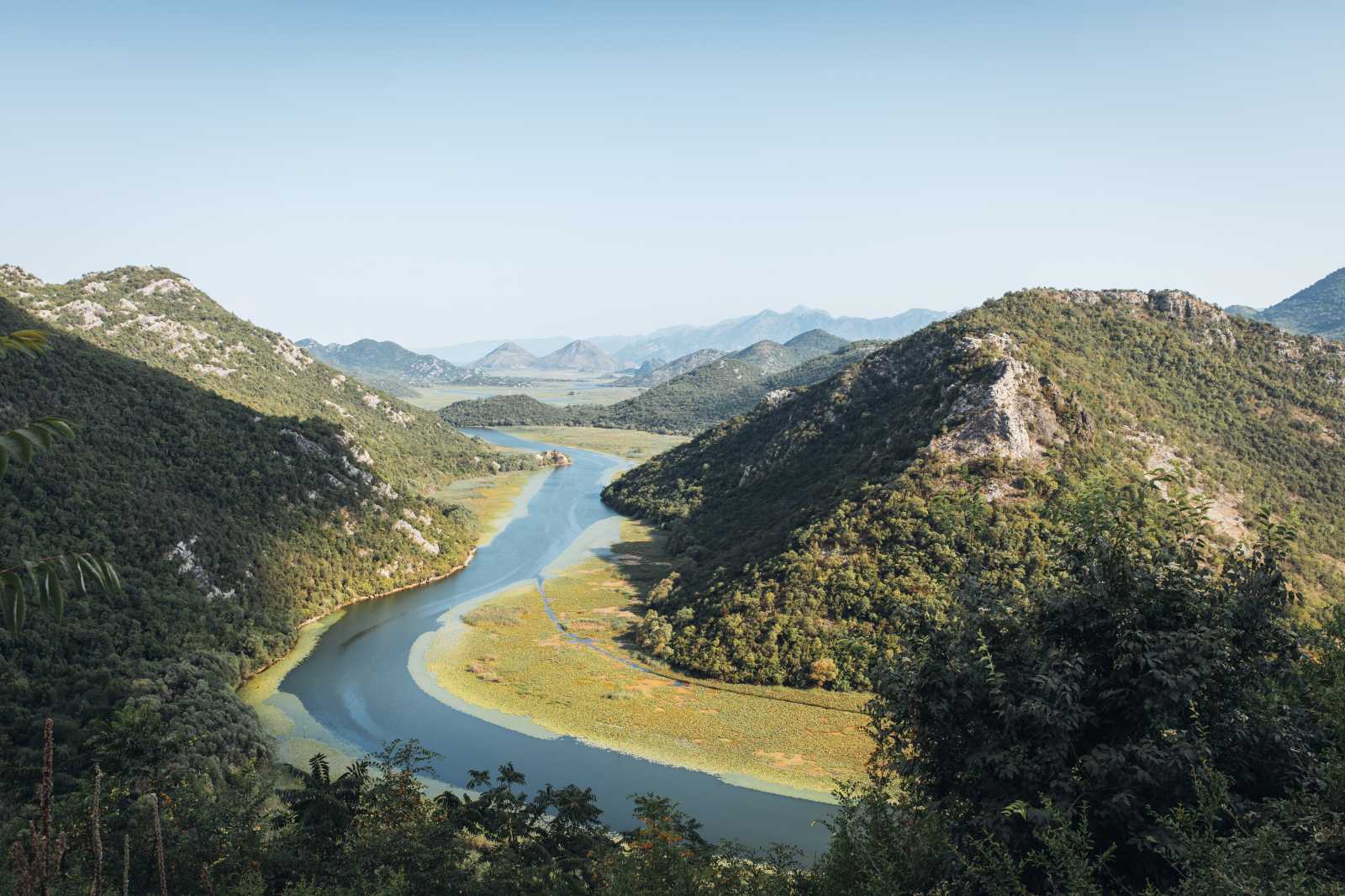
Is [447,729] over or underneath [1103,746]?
underneath

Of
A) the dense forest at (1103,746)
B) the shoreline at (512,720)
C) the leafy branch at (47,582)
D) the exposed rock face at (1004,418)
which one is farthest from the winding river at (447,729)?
the leafy branch at (47,582)

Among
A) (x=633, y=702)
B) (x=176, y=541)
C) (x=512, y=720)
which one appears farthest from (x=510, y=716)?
(x=176, y=541)

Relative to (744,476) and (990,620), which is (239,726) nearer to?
(990,620)

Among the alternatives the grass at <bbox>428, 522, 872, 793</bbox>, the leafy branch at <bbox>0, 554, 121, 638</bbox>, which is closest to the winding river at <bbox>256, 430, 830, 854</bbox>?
the grass at <bbox>428, 522, 872, 793</bbox>

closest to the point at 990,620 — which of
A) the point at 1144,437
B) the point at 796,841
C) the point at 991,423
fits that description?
the point at 796,841

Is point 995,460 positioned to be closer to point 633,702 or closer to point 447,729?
point 633,702

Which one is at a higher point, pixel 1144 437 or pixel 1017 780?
pixel 1144 437

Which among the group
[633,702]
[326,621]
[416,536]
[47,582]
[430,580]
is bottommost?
[633,702]
